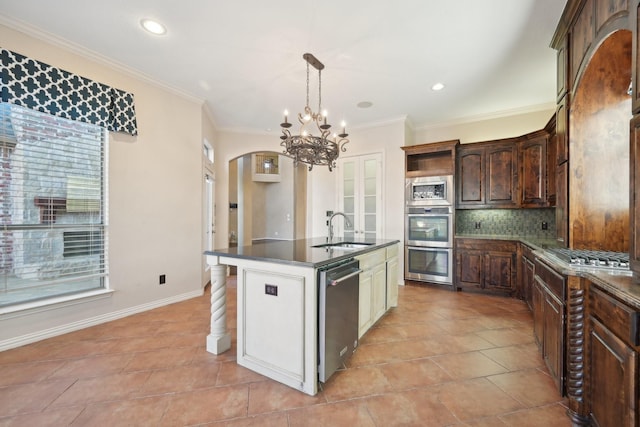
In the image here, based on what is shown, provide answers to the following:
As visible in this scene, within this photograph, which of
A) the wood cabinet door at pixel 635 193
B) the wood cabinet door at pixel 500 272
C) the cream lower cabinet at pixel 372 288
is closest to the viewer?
the wood cabinet door at pixel 635 193

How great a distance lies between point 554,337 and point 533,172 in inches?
115

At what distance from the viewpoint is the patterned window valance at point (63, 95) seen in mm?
2307

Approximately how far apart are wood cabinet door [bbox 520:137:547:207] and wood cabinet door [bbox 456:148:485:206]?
1.71 ft

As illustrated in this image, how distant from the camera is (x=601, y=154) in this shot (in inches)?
78.3

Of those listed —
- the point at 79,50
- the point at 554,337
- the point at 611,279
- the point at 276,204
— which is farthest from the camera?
the point at 276,204

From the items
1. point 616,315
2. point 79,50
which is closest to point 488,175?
point 616,315

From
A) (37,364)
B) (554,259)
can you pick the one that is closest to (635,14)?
(554,259)

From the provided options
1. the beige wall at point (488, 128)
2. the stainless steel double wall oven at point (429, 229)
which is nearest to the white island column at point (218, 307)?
the stainless steel double wall oven at point (429, 229)

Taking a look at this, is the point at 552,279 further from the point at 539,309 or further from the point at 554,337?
the point at 539,309

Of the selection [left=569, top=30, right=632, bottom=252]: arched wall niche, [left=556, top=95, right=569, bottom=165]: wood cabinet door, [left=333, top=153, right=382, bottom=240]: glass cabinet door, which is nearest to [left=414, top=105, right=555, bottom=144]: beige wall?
[left=333, top=153, right=382, bottom=240]: glass cabinet door

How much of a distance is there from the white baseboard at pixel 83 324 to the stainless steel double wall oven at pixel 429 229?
142 inches

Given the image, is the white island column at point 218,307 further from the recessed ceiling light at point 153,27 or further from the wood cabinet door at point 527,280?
the wood cabinet door at point 527,280

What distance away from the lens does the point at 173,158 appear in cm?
360

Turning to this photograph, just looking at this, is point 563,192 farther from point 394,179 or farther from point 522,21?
point 394,179
